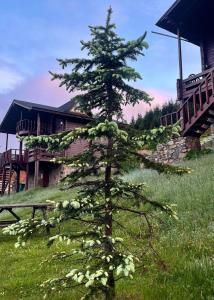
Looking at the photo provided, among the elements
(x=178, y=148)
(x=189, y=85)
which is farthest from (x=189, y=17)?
(x=178, y=148)

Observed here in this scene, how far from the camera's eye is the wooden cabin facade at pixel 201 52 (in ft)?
69.9

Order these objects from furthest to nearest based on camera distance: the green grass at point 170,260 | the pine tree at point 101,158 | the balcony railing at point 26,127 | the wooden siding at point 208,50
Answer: the balcony railing at point 26,127
the wooden siding at point 208,50
the green grass at point 170,260
the pine tree at point 101,158

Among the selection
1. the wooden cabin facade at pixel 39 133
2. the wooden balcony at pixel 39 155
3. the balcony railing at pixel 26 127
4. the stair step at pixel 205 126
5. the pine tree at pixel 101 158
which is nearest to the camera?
the pine tree at pixel 101 158

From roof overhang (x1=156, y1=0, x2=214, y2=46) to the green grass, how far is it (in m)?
12.7

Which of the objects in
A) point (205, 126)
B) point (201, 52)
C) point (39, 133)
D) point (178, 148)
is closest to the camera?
point (205, 126)

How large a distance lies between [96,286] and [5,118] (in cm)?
4163

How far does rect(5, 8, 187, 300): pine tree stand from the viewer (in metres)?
5.77

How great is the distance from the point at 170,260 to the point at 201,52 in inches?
742

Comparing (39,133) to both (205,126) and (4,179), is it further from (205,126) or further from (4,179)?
(205,126)

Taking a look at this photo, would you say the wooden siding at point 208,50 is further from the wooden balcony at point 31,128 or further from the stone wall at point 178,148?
the wooden balcony at point 31,128

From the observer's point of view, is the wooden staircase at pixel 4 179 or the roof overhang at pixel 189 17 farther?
the wooden staircase at pixel 4 179

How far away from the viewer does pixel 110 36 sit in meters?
6.75

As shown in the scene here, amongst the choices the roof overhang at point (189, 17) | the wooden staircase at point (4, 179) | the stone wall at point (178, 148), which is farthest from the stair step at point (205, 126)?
the wooden staircase at point (4, 179)

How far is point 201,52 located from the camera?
979 inches
